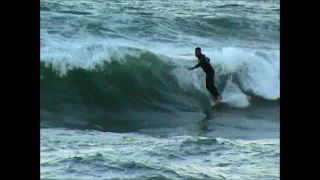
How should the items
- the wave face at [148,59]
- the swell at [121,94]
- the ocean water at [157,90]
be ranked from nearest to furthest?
the ocean water at [157,90] → the swell at [121,94] → the wave face at [148,59]

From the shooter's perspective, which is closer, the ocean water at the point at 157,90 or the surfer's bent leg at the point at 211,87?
the ocean water at the point at 157,90

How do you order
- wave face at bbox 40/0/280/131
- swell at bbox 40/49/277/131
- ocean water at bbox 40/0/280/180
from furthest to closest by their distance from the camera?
wave face at bbox 40/0/280/131 → swell at bbox 40/49/277/131 → ocean water at bbox 40/0/280/180

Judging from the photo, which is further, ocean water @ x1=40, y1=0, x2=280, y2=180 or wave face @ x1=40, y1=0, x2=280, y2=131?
wave face @ x1=40, y1=0, x2=280, y2=131

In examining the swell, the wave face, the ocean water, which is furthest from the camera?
the wave face

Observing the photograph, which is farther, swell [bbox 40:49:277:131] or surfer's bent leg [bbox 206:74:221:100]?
surfer's bent leg [bbox 206:74:221:100]

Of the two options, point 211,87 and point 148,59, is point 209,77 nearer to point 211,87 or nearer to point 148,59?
point 211,87

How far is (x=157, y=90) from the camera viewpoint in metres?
5.14

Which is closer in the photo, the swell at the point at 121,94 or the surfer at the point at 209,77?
the swell at the point at 121,94

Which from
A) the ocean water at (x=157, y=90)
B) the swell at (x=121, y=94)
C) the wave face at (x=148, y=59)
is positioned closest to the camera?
the ocean water at (x=157, y=90)

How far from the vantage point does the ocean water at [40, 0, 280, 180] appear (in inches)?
122

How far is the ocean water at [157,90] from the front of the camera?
310cm
